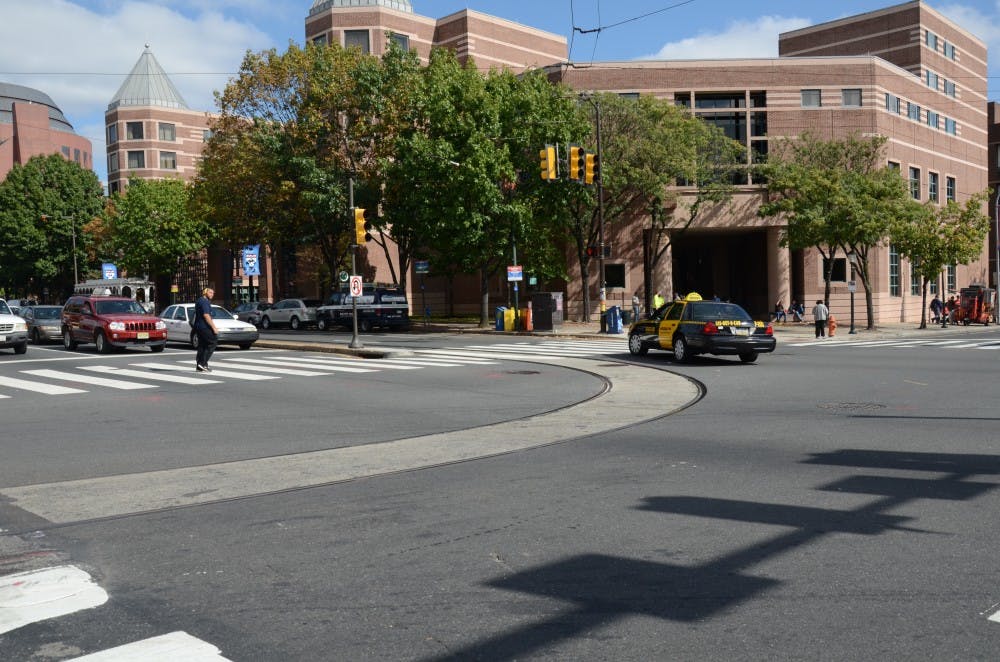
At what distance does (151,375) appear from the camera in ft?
62.3

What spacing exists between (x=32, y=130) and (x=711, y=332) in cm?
9909

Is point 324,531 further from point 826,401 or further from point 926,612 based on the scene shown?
point 826,401

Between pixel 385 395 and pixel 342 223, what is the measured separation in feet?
102

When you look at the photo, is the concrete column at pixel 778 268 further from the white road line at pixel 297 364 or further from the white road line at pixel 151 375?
the white road line at pixel 151 375

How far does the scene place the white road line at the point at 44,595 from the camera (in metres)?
4.53

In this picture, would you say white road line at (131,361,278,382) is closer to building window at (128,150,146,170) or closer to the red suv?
the red suv

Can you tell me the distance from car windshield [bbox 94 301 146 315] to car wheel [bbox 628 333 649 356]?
1495 centimetres

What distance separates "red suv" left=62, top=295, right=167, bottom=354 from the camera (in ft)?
84.4

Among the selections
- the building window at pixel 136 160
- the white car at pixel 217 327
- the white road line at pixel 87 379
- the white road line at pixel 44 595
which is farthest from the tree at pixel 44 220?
the white road line at pixel 44 595

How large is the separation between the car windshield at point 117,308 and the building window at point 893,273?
41.7 metres

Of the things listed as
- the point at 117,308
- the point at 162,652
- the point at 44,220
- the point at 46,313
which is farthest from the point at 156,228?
the point at 162,652

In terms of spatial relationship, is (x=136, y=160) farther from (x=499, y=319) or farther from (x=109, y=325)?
(x=109, y=325)

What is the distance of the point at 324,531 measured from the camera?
6.14 m

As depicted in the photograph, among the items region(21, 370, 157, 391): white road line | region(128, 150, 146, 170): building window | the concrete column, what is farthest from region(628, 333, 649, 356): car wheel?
region(128, 150, 146, 170): building window
